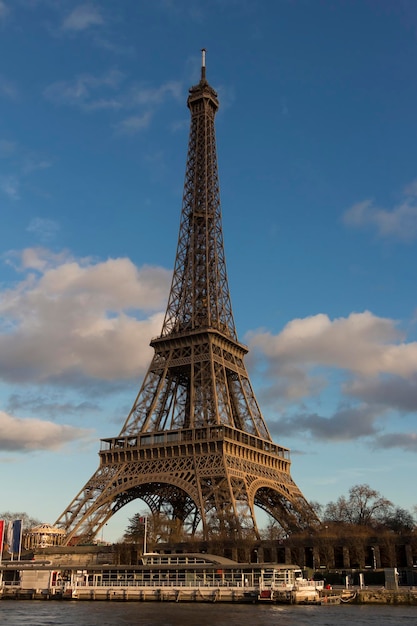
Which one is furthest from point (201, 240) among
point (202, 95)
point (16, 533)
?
point (16, 533)

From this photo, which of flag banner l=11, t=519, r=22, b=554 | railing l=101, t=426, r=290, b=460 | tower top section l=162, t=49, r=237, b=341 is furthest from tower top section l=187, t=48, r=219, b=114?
flag banner l=11, t=519, r=22, b=554

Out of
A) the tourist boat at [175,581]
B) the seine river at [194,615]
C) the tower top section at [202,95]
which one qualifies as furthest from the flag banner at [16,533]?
the tower top section at [202,95]

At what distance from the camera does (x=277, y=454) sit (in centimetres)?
9694

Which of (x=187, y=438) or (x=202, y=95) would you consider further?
(x=202, y=95)

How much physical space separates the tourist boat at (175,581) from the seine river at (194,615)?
7.27ft

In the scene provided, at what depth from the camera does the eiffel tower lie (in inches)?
3132

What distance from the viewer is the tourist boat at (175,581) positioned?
A: 183 ft

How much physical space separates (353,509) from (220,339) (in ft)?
111

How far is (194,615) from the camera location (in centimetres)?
4506

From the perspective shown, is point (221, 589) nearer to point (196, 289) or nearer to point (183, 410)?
point (183, 410)

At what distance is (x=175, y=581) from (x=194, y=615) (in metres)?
15.6

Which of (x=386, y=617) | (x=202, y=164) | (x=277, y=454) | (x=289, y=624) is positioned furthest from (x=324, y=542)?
(x=202, y=164)

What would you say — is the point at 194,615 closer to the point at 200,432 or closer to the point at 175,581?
the point at 175,581

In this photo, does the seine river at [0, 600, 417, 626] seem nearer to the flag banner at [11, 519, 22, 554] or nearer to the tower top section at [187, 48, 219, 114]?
the flag banner at [11, 519, 22, 554]
